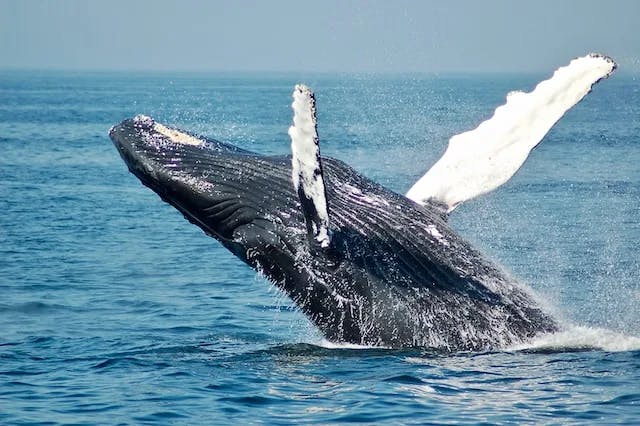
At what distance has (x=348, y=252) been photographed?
9617mm

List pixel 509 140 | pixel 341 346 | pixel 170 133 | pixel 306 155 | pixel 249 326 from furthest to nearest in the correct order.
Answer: pixel 249 326 < pixel 509 140 < pixel 341 346 < pixel 170 133 < pixel 306 155

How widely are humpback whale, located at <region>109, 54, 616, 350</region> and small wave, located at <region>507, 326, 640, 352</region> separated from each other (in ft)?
0.29

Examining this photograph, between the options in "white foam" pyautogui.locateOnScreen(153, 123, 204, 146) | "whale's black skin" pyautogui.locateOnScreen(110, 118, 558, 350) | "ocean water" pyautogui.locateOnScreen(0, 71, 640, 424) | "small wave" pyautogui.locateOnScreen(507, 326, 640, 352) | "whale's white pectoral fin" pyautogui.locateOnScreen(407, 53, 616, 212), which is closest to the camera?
"ocean water" pyautogui.locateOnScreen(0, 71, 640, 424)

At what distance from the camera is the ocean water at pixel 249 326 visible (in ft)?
30.0

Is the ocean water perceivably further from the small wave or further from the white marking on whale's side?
the white marking on whale's side

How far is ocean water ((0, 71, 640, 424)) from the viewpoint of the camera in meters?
9.16

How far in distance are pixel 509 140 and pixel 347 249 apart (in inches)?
74.8

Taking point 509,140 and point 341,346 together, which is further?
point 509,140

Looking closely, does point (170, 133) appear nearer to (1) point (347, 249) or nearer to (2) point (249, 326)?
(1) point (347, 249)

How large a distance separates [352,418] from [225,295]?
22.5 feet

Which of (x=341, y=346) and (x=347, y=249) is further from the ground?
(x=347, y=249)

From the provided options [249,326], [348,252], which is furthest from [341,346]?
[249,326]

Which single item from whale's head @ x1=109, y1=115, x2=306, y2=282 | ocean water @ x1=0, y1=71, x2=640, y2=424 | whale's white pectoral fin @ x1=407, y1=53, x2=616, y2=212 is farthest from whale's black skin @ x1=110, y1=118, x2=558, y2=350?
whale's white pectoral fin @ x1=407, y1=53, x2=616, y2=212

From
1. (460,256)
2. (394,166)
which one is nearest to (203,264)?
(460,256)
